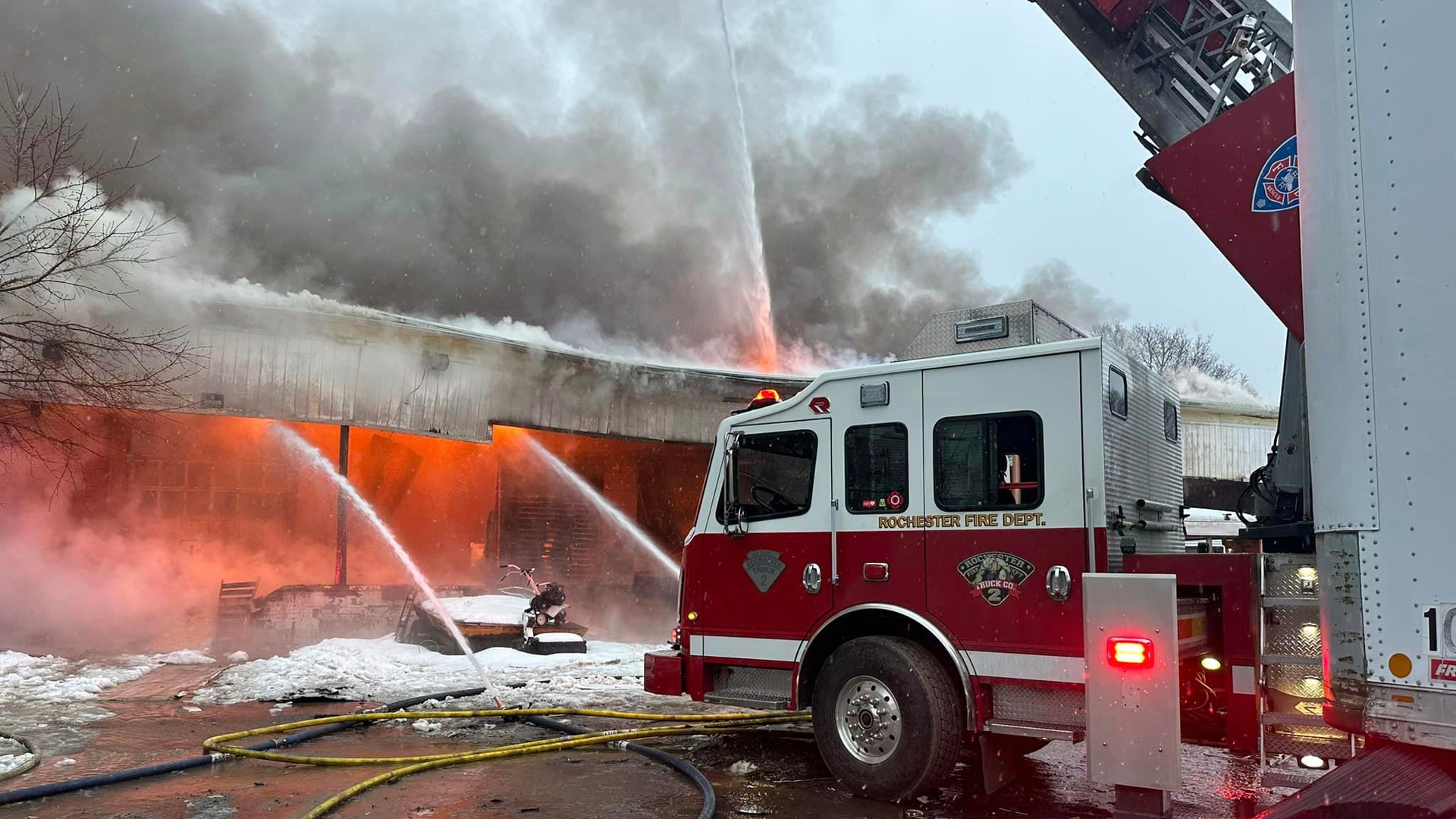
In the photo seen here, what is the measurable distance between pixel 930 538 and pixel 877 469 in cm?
60

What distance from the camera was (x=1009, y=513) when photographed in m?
5.61

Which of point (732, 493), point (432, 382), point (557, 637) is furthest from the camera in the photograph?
point (432, 382)

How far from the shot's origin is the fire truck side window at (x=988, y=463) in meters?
5.61

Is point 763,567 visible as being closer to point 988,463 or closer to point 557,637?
point 988,463

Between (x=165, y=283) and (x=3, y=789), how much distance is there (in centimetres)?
887

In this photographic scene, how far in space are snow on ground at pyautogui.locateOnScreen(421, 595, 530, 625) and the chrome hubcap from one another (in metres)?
7.60

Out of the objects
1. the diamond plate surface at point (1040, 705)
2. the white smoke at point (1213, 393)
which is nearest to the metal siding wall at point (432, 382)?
the white smoke at point (1213, 393)

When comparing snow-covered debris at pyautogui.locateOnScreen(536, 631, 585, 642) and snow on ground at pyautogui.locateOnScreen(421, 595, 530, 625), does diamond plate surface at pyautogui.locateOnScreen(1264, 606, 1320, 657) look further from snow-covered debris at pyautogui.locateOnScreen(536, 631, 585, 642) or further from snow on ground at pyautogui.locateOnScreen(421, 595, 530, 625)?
snow on ground at pyautogui.locateOnScreen(421, 595, 530, 625)

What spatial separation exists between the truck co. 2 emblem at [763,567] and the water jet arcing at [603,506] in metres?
13.5

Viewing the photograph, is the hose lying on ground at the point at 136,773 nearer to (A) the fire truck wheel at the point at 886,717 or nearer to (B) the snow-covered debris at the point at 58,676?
(B) the snow-covered debris at the point at 58,676

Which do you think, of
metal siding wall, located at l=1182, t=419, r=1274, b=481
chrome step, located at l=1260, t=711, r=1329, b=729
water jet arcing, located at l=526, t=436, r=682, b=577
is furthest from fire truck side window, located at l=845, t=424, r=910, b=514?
metal siding wall, located at l=1182, t=419, r=1274, b=481

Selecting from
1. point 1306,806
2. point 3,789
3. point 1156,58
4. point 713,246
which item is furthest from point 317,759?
point 713,246

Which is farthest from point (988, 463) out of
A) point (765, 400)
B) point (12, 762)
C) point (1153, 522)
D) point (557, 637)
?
point (557, 637)

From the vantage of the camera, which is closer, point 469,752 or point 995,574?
point 995,574
